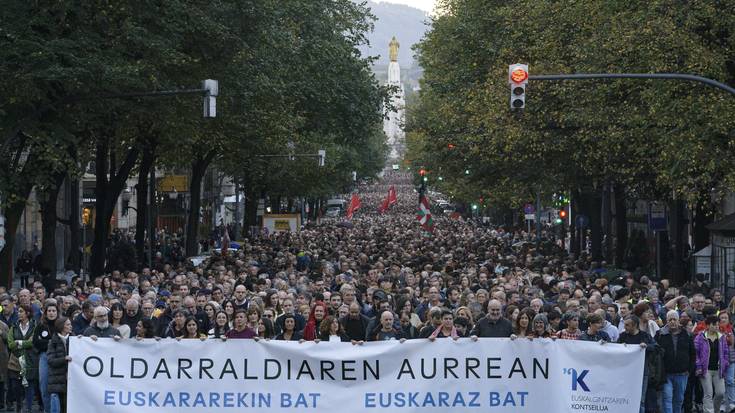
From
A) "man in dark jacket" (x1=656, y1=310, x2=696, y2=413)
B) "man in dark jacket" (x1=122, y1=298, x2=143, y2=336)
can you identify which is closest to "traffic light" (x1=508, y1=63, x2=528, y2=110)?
"man in dark jacket" (x1=656, y1=310, x2=696, y2=413)

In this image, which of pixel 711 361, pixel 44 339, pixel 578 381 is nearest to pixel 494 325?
pixel 578 381

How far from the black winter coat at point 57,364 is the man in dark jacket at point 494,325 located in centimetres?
418

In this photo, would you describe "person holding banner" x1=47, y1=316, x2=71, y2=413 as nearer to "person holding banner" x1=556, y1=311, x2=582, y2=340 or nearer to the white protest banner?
the white protest banner

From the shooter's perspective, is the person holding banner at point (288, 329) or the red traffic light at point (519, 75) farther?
the red traffic light at point (519, 75)

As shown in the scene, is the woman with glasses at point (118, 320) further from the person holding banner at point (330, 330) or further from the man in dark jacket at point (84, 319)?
the person holding banner at point (330, 330)

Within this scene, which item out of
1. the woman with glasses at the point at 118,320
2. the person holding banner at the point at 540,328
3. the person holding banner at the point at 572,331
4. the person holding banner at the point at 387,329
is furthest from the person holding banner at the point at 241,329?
the person holding banner at the point at 572,331

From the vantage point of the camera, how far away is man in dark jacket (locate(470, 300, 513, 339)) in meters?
15.0

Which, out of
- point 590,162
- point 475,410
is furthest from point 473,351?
point 590,162

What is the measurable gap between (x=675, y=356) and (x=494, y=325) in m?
2.55

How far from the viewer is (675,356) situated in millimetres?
16438

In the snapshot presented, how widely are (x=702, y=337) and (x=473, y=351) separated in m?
5.21

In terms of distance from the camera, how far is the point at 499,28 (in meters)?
46.6

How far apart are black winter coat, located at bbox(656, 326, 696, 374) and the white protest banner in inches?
133

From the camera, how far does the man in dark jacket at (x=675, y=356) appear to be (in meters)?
16.4
